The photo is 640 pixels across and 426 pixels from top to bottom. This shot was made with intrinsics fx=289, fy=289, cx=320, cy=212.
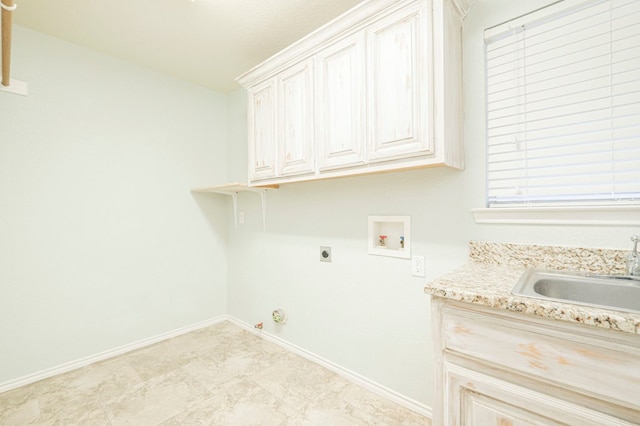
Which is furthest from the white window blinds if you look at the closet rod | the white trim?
the white trim

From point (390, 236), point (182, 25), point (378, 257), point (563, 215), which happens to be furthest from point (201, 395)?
point (182, 25)

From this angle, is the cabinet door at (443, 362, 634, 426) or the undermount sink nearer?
the cabinet door at (443, 362, 634, 426)

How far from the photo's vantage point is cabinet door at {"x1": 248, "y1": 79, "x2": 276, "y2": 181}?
206 centimetres

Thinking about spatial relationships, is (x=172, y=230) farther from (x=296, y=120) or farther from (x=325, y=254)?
(x=296, y=120)

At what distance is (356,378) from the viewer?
196 cm

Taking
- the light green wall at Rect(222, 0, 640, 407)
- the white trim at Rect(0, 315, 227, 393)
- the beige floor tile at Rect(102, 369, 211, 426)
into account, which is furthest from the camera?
the white trim at Rect(0, 315, 227, 393)

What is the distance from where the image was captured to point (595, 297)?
1073 mm

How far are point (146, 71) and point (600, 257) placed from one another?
10.9 ft

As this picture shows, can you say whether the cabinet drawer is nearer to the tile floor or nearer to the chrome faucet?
the chrome faucet

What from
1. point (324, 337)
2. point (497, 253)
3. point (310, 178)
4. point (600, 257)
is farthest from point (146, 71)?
point (600, 257)

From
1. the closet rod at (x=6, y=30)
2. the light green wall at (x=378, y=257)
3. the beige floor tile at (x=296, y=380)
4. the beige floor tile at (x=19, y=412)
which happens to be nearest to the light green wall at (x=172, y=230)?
the light green wall at (x=378, y=257)

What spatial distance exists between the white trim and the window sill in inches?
107

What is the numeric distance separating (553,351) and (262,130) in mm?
1998

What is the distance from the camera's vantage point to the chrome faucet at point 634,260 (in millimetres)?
1019
